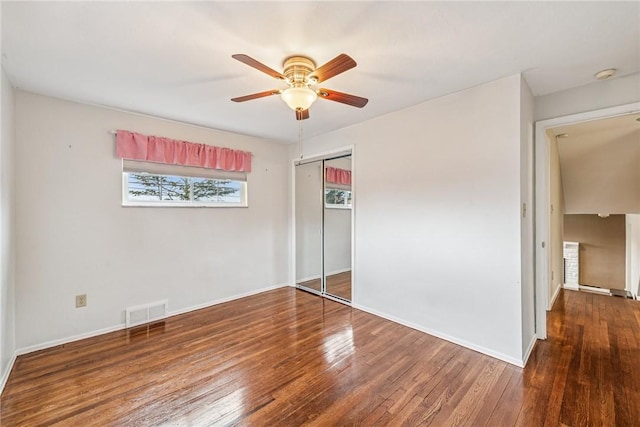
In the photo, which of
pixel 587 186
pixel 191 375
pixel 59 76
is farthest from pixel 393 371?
pixel 587 186

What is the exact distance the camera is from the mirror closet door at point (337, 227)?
12.4 feet

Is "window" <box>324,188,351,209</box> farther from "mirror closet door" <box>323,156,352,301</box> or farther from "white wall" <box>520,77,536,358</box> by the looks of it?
"white wall" <box>520,77,536,358</box>

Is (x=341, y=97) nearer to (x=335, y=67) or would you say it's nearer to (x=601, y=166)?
(x=335, y=67)

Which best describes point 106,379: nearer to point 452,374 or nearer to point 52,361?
point 52,361

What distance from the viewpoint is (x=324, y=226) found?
4180 mm

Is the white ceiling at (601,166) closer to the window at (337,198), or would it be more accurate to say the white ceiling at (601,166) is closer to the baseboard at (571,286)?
the baseboard at (571,286)

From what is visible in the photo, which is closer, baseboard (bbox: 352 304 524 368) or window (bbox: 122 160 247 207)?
baseboard (bbox: 352 304 524 368)

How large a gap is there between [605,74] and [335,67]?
227 cm

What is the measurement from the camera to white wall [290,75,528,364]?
227cm

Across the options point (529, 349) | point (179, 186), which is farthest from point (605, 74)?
point (179, 186)

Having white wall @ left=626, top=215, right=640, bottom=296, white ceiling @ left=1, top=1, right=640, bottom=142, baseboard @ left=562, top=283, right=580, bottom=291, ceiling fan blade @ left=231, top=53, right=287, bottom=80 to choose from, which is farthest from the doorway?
white wall @ left=626, top=215, right=640, bottom=296

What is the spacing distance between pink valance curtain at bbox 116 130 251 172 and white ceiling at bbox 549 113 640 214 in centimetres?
397

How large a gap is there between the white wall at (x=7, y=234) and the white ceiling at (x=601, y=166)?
17.1ft

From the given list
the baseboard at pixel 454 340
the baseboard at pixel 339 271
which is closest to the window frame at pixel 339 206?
the baseboard at pixel 339 271
